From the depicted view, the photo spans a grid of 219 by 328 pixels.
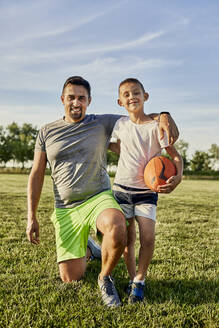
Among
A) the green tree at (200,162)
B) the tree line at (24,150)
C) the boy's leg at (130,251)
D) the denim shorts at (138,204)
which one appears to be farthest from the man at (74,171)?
the green tree at (200,162)

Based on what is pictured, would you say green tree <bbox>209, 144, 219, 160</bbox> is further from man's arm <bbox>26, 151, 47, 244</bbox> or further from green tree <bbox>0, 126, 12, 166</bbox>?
man's arm <bbox>26, 151, 47, 244</bbox>

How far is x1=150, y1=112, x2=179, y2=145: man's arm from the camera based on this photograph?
3137mm

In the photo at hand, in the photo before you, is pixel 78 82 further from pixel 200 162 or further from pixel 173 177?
pixel 200 162

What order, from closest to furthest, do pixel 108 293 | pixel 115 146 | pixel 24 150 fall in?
pixel 108 293
pixel 115 146
pixel 24 150

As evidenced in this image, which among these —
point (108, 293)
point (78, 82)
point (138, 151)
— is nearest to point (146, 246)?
point (108, 293)

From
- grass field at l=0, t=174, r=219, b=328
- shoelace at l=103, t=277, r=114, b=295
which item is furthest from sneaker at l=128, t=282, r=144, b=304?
shoelace at l=103, t=277, r=114, b=295

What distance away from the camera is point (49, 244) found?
5.03 m

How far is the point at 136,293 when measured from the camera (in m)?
3.03

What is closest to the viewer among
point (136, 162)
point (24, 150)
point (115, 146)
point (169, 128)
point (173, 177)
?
point (169, 128)

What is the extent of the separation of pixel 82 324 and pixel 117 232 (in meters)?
0.84

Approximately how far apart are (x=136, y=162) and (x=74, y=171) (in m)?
0.77

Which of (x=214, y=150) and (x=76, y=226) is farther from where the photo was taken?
(x=214, y=150)

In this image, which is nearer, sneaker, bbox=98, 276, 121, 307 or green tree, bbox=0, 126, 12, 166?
sneaker, bbox=98, 276, 121, 307

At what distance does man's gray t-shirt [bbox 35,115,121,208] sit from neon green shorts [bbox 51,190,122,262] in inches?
4.2
